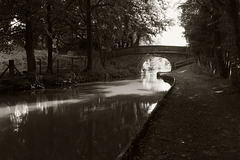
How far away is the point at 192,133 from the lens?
22.8 feet

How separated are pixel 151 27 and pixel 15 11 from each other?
19.8m

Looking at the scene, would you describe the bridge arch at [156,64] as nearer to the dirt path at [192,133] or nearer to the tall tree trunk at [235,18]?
the tall tree trunk at [235,18]

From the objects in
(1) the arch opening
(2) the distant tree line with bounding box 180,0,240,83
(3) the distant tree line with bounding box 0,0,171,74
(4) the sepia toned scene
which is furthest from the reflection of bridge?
(1) the arch opening

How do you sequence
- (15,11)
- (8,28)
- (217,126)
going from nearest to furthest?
(217,126)
(15,11)
(8,28)

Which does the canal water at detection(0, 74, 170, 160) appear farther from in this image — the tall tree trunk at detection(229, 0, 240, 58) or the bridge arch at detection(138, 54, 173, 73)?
the bridge arch at detection(138, 54, 173, 73)

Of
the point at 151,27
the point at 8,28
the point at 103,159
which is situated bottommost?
the point at 103,159

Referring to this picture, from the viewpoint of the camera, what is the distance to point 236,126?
7.49 m

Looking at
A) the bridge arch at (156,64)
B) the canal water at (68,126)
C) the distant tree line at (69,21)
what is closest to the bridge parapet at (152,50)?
the distant tree line at (69,21)

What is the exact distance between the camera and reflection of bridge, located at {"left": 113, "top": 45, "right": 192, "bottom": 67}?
40.3 metres

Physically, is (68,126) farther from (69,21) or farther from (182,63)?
(182,63)

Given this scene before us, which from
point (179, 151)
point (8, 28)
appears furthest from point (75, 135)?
point (8, 28)

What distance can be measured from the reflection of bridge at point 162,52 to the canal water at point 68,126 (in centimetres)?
2680

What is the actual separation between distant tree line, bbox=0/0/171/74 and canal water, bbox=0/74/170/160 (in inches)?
235

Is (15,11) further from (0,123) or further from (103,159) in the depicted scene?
(103,159)
